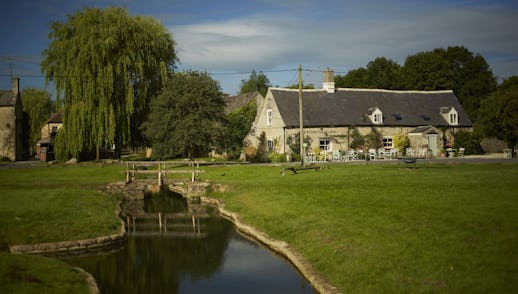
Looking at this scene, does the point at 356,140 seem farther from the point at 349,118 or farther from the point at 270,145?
the point at 270,145

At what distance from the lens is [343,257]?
1377 centimetres

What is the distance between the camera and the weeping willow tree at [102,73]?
1724 inches

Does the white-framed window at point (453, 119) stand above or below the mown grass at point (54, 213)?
above

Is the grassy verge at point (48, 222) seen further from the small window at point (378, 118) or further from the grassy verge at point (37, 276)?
the small window at point (378, 118)

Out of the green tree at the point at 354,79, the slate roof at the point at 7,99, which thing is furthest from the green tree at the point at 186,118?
the green tree at the point at 354,79

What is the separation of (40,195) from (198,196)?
9790 millimetres

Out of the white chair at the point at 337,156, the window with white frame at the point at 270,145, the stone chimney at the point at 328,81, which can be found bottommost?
the white chair at the point at 337,156

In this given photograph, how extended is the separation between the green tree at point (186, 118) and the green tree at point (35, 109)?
154ft

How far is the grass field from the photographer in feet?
36.6

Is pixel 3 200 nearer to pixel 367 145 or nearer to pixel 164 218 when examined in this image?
pixel 164 218

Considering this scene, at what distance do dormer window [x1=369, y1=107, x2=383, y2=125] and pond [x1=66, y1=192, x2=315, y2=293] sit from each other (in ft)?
98.5

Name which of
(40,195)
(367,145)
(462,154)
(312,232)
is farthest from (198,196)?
(462,154)

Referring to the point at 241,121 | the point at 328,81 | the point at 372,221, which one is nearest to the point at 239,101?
the point at 241,121

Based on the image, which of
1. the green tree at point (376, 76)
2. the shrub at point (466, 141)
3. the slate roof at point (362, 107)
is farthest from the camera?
the green tree at point (376, 76)
